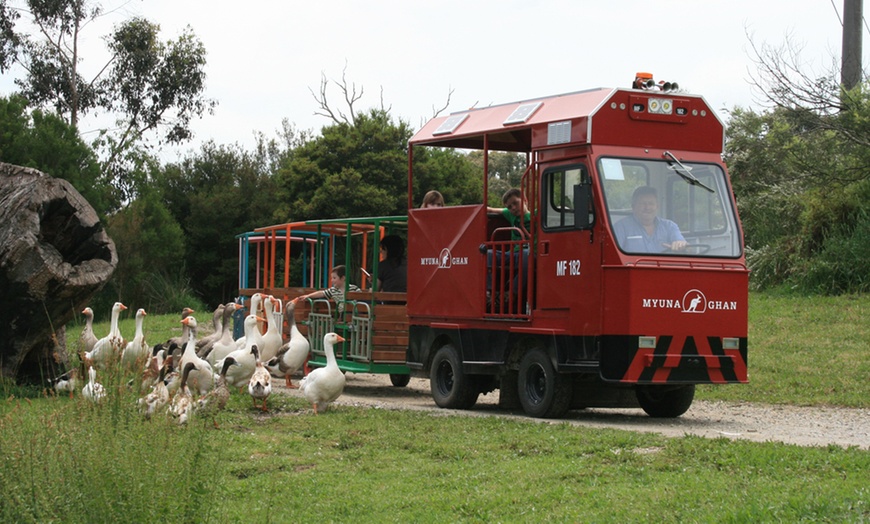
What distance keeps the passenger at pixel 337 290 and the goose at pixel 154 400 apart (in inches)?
216

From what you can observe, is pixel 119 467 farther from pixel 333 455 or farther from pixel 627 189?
pixel 627 189

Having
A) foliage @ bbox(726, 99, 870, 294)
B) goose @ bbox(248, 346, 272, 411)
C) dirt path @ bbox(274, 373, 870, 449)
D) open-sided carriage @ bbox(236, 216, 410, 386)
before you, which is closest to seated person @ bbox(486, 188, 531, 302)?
dirt path @ bbox(274, 373, 870, 449)

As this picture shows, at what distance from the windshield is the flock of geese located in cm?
372

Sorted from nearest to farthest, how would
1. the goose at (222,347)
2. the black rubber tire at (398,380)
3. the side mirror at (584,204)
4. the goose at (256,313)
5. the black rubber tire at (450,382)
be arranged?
the side mirror at (584,204)
the black rubber tire at (450,382)
the goose at (222,347)
the goose at (256,313)
the black rubber tire at (398,380)

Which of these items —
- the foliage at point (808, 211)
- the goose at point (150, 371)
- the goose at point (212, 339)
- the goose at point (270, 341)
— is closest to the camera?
the goose at point (150, 371)

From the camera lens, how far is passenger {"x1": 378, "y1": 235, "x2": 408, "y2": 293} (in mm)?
17562

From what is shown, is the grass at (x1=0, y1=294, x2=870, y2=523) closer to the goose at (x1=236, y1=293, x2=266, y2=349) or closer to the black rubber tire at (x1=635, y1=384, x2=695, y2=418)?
the black rubber tire at (x1=635, y1=384, x2=695, y2=418)

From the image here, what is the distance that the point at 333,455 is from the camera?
10727 millimetres

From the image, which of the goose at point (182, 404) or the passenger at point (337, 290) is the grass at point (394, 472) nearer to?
the goose at point (182, 404)

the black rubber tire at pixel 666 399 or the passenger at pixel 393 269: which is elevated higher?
the passenger at pixel 393 269

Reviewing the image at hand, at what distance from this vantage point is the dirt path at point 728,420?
11938mm

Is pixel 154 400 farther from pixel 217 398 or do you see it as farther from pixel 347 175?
pixel 347 175

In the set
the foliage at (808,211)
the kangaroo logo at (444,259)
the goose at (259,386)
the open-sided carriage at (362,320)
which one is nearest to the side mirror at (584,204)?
the kangaroo logo at (444,259)

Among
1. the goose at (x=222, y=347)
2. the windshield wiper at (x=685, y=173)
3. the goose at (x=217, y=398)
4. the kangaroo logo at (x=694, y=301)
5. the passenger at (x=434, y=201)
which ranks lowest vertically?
the goose at (x=217, y=398)
